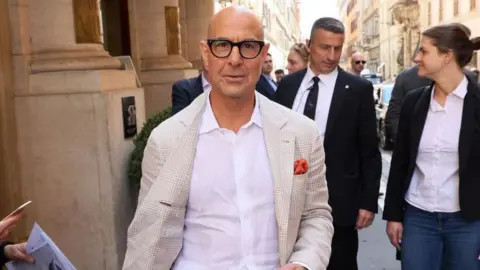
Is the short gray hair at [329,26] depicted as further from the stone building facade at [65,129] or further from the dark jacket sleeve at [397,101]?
the dark jacket sleeve at [397,101]

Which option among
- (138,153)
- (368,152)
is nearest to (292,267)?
(368,152)

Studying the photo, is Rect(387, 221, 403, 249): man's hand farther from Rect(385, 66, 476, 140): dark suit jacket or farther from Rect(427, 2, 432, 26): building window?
Rect(427, 2, 432, 26): building window

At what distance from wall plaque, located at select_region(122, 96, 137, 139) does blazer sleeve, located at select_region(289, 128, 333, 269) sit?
11.5 ft

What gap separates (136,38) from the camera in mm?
9805

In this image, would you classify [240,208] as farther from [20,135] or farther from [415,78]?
[415,78]

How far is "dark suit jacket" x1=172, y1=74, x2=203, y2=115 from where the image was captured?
4.52 meters

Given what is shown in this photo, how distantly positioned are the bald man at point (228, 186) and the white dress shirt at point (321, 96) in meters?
1.84

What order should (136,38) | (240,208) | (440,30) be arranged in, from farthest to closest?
(136,38)
(440,30)
(240,208)

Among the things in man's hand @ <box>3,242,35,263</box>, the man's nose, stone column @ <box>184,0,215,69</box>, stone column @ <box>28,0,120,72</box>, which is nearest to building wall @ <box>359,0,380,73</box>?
stone column @ <box>184,0,215,69</box>

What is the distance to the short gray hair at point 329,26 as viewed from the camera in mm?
4109

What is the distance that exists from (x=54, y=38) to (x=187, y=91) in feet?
5.82

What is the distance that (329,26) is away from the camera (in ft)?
13.5

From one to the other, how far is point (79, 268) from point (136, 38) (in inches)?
196

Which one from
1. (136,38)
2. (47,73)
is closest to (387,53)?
(136,38)
